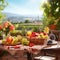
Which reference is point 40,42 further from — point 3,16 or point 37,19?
point 37,19

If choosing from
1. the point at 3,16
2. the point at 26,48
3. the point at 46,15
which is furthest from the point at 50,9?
the point at 26,48

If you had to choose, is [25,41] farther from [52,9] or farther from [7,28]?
[52,9]

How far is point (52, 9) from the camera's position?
8688 millimetres

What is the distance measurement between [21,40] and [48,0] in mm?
5659

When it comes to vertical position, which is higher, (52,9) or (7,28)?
(52,9)

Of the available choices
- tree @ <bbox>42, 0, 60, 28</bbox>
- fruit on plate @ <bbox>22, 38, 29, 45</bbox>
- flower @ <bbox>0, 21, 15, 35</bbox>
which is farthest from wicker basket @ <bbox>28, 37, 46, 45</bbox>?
tree @ <bbox>42, 0, 60, 28</bbox>

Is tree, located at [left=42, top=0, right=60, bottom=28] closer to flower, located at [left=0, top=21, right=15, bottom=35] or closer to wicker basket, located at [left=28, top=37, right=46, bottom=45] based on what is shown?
flower, located at [left=0, top=21, right=15, bottom=35]

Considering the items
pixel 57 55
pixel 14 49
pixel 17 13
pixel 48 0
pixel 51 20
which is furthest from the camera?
pixel 17 13

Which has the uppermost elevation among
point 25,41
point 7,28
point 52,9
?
point 52,9

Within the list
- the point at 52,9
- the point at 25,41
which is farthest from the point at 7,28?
the point at 52,9

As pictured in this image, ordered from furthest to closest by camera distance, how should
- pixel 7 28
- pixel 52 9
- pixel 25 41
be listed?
pixel 52 9, pixel 7 28, pixel 25 41

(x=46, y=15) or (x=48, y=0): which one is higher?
(x=48, y=0)

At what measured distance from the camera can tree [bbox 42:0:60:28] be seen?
8.53 metres

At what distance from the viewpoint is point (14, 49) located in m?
2.87
